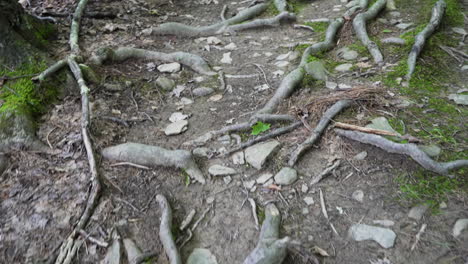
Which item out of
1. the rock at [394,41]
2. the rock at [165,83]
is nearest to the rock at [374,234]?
the rock at [165,83]

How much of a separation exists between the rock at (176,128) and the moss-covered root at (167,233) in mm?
1037

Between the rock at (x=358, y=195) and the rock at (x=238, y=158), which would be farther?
the rock at (x=238, y=158)

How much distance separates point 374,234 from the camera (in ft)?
8.37

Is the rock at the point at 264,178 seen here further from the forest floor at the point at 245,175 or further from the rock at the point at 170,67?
the rock at the point at 170,67

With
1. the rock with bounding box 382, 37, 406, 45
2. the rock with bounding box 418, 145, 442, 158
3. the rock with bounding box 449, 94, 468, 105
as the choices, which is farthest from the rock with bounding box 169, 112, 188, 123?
the rock with bounding box 382, 37, 406, 45

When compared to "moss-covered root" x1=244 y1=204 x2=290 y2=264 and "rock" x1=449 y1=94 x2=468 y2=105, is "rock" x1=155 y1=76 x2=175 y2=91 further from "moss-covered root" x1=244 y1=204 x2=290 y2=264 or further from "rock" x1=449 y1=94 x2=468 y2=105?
"rock" x1=449 y1=94 x2=468 y2=105

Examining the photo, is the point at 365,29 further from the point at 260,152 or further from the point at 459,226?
the point at 459,226

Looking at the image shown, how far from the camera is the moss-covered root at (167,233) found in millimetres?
2514

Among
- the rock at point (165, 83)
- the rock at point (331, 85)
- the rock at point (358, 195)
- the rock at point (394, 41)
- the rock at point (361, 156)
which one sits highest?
the rock at point (394, 41)

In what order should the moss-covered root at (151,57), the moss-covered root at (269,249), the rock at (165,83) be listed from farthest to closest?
the moss-covered root at (151,57)
the rock at (165,83)
the moss-covered root at (269,249)

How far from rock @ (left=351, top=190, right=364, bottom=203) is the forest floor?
0.01m

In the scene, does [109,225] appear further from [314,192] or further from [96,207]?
[314,192]

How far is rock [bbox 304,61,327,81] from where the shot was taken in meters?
4.45

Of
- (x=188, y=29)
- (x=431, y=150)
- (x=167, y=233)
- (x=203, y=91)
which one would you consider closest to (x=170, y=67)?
(x=203, y=91)
